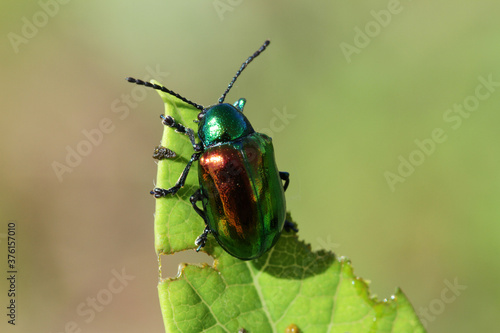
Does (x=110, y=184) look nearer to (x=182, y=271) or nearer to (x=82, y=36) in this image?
(x=82, y=36)

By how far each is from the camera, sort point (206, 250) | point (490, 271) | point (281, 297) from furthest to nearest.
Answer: point (490, 271)
point (206, 250)
point (281, 297)

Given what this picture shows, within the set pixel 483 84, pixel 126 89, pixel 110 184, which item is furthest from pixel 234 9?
pixel 483 84

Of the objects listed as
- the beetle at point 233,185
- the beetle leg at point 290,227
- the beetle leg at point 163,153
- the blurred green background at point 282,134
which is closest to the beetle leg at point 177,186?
the beetle at point 233,185

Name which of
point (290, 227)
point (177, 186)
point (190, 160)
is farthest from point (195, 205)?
point (290, 227)

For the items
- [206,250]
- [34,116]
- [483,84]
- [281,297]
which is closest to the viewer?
[281,297]

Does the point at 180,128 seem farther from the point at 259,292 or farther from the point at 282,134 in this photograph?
the point at 282,134

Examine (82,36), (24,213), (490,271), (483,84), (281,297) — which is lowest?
(490,271)
